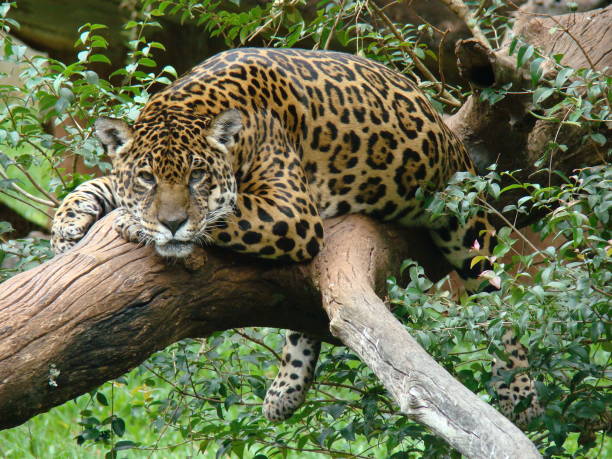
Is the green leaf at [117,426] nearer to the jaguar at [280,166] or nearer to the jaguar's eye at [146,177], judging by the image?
the jaguar at [280,166]

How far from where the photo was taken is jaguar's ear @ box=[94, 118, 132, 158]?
16.0 ft

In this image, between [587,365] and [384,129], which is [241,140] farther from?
[587,365]

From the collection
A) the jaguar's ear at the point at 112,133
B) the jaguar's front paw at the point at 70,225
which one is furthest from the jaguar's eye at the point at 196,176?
the jaguar's front paw at the point at 70,225

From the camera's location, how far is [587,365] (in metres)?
4.97

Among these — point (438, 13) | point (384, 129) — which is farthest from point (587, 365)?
point (438, 13)

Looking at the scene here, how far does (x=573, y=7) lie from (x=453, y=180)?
1.36 metres

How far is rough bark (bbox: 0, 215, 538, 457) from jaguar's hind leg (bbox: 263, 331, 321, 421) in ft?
3.18

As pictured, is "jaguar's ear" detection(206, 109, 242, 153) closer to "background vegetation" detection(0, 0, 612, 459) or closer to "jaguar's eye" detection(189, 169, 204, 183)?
"jaguar's eye" detection(189, 169, 204, 183)

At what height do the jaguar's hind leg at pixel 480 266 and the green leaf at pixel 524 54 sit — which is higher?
the green leaf at pixel 524 54

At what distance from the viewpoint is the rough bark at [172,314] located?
3.66 metres

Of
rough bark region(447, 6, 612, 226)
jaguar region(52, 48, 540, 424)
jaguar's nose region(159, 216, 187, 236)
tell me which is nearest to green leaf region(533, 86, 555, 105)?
Result: rough bark region(447, 6, 612, 226)

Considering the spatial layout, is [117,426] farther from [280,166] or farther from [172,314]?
[280,166]

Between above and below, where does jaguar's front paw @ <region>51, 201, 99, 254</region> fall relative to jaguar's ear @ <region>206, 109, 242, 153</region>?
below

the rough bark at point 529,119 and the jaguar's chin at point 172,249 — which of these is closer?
the jaguar's chin at point 172,249
